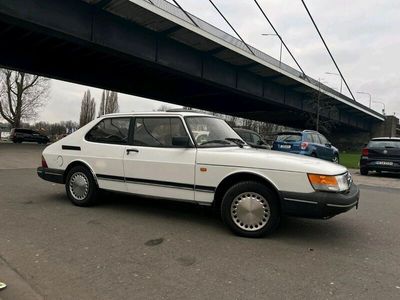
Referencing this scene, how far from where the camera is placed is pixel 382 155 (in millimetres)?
15273

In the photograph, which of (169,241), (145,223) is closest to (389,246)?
(169,241)

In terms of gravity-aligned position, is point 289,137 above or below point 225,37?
below

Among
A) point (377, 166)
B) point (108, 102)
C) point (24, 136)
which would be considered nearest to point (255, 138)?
point (377, 166)

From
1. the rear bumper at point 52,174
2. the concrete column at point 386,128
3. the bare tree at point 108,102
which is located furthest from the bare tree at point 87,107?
the rear bumper at point 52,174

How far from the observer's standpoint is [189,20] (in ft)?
62.1

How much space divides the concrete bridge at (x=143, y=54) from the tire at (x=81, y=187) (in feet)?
32.4

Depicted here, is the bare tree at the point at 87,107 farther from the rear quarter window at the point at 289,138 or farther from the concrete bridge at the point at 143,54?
the rear quarter window at the point at 289,138

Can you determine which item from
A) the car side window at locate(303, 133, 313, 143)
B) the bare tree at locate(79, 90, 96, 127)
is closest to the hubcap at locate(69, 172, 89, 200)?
the car side window at locate(303, 133, 313, 143)

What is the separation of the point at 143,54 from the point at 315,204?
1584cm

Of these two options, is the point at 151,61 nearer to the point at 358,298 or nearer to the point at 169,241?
the point at 169,241

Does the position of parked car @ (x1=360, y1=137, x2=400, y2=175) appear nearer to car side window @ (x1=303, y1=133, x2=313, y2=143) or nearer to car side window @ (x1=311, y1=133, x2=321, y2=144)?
car side window @ (x1=311, y1=133, x2=321, y2=144)

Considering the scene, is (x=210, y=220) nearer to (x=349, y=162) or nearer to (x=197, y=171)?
(x=197, y=171)

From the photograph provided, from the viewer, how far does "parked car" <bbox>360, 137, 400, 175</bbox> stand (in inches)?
587

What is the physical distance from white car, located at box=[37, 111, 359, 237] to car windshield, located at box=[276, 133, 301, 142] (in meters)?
9.92
